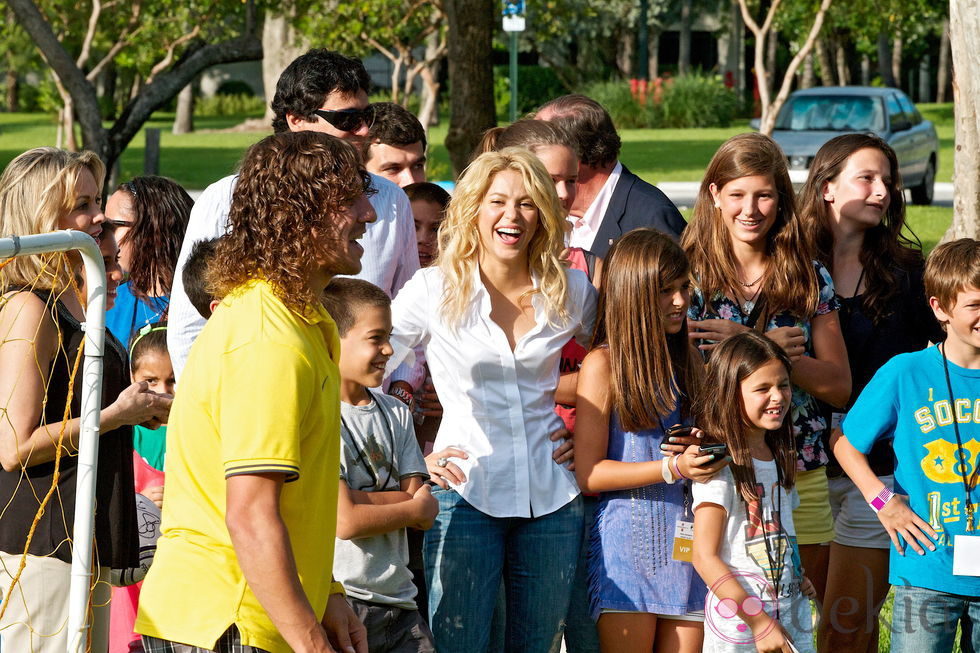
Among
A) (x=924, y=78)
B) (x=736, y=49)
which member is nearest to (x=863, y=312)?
(x=736, y=49)

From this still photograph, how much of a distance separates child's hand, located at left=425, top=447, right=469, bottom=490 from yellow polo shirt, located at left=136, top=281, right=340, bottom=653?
1.04 meters

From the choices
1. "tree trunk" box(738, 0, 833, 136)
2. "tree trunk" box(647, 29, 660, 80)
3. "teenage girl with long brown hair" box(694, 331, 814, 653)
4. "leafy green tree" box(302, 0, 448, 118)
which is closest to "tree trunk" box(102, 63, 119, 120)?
"leafy green tree" box(302, 0, 448, 118)

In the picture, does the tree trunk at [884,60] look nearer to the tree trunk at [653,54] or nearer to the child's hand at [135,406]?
the tree trunk at [653,54]

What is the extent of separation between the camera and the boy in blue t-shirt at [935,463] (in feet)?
12.3

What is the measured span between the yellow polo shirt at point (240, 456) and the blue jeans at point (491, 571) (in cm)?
105

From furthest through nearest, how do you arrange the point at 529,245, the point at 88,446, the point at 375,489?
the point at 529,245 < the point at 375,489 < the point at 88,446

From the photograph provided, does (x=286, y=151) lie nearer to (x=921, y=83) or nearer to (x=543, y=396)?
(x=543, y=396)

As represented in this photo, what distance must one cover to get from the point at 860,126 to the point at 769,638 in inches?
773

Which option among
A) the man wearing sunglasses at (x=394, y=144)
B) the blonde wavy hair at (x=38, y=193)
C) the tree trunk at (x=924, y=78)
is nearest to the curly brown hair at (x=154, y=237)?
the man wearing sunglasses at (x=394, y=144)

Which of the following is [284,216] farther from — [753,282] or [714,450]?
[753,282]

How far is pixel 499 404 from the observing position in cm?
359

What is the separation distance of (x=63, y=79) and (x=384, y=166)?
886 cm

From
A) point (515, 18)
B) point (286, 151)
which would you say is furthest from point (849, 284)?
point (515, 18)

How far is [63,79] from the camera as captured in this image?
12523 millimetres
